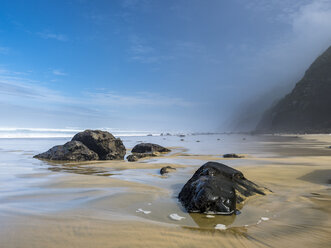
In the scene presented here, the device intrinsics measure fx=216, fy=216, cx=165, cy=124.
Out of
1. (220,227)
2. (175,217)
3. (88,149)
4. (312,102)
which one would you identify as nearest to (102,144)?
(88,149)

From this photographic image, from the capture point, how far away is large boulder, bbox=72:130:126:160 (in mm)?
11461

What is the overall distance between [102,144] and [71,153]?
65.5 inches

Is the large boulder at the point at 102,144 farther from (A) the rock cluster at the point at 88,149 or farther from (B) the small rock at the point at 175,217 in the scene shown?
(B) the small rock at the point at 175,217

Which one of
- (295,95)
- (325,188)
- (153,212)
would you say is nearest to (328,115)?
(295,95)

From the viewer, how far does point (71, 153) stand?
34.0 ft

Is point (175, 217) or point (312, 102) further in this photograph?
→ point (312, 102)

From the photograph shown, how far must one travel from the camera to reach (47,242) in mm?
2295

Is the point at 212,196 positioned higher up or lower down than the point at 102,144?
lower down

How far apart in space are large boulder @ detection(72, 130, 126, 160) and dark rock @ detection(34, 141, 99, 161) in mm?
532

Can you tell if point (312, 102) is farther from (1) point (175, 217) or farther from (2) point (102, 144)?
(1) point (175, 217)

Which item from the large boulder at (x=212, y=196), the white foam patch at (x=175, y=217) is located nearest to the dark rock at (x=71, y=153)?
the large boulder at (x=212, y=196)

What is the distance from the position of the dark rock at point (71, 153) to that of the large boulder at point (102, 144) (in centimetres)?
53

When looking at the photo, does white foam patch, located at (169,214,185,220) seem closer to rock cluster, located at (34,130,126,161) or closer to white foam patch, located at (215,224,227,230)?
white foam patch, located at (215,224,227,230)

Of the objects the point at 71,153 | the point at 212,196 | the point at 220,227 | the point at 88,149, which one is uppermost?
the point at 88,149
